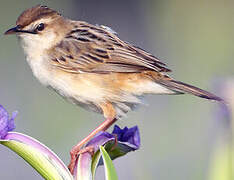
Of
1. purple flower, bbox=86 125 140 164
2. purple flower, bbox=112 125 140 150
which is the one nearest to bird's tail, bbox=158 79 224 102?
purple flower, bbox=112 125 140 150

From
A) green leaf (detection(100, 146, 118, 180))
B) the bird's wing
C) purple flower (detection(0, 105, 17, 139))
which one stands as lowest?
green leaf (detection(100, 146, 118, 180))

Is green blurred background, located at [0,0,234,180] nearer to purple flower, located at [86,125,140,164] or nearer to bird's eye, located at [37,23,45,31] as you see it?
bird's eye, located at [37,23,45,31]

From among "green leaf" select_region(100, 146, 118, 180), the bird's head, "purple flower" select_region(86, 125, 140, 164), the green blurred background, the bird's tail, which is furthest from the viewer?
the green blurred background

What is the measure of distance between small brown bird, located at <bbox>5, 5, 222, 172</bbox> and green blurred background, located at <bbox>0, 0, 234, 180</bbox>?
0.27m

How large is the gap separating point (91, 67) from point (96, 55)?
96 mm

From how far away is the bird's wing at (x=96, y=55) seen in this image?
4211mm

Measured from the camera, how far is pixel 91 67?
4293 millimetres

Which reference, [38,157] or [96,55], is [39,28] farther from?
[38,157]

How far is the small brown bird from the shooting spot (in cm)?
406

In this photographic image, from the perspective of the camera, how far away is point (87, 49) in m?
4.32

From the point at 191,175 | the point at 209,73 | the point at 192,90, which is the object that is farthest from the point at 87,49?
the point at 209,73

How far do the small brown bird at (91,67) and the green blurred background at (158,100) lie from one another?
27cm

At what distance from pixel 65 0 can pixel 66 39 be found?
4.41 meters

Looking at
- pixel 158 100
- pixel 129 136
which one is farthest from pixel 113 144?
pixel 158 100
